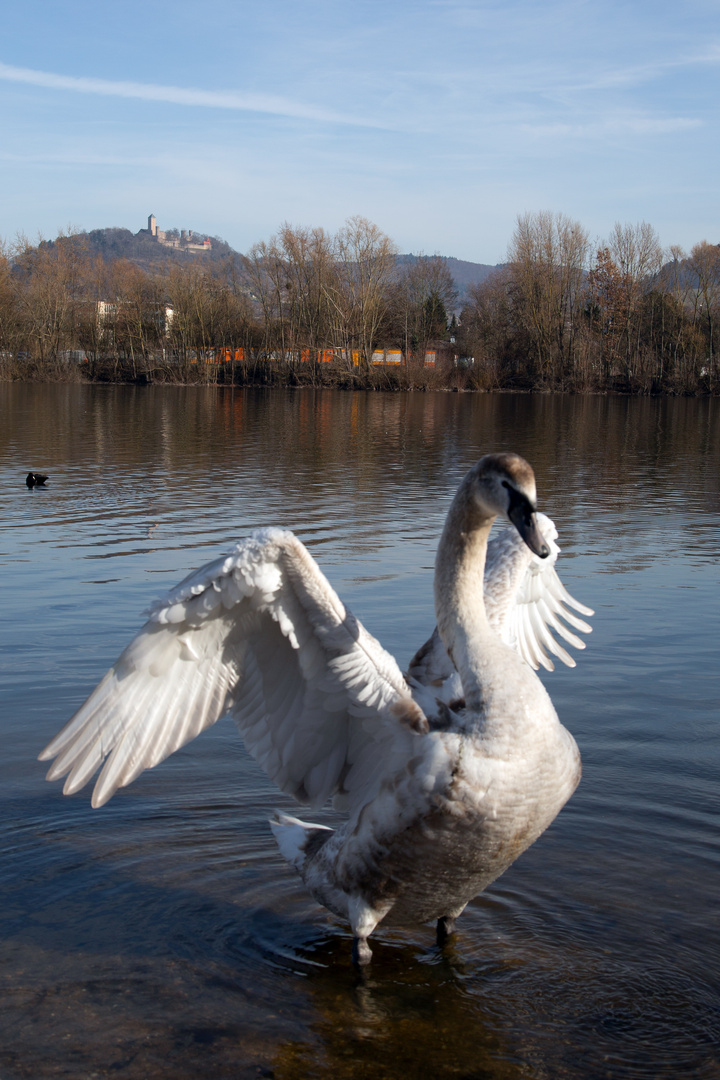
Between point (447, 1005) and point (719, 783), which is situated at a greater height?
point (719, 783)

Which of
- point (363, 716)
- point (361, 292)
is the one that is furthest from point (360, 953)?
point (361, 292)

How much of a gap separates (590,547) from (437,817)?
10247 mm

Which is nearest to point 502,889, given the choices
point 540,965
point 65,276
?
point 540,965

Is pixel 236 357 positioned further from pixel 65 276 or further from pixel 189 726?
pixel 189 726

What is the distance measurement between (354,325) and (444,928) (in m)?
79.1

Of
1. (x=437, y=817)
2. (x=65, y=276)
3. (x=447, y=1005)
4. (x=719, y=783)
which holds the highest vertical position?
(x=65, y=276)

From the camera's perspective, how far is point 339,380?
82875mm

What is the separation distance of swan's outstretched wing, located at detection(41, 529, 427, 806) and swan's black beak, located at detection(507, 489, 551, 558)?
0.80 metres

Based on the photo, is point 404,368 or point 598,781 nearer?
point 598,781

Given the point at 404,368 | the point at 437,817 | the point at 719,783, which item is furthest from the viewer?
the point at 404,368

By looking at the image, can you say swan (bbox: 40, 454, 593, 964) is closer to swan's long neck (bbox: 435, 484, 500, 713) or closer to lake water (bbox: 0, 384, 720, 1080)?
swan's long neck (bbox: 435, 484, 500, 713)

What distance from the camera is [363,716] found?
14.7 ft

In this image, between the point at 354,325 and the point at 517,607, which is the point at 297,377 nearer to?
the point at 354,325

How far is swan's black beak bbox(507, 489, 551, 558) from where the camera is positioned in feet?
12.6
